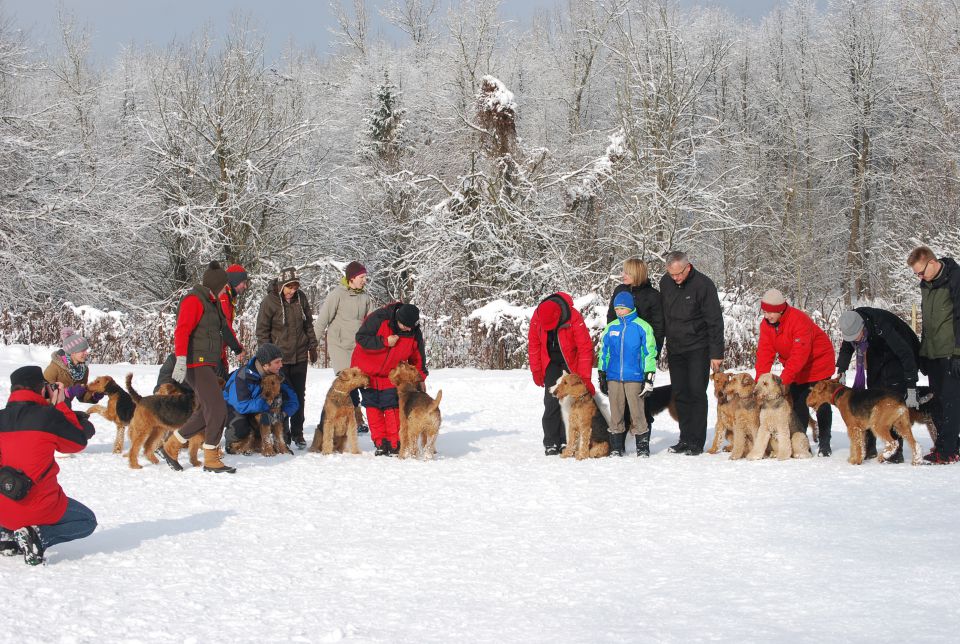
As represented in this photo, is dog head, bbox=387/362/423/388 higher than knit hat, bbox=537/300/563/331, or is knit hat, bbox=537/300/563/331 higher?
knit hat, bbox=537/300/563/331

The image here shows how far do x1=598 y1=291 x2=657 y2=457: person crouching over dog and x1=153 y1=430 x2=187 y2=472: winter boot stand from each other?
4278 mm

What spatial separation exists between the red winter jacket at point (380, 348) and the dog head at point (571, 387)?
1.49 metres

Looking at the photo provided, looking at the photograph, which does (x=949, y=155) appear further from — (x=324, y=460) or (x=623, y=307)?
(x=324, y=460)

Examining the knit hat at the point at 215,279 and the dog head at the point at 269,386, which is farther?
the dog head at the point at 269,386

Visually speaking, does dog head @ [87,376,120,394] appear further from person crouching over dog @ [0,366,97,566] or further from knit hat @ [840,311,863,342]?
knit hat @ [840,311,863,342]

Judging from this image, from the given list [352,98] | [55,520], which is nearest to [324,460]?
[55,520]

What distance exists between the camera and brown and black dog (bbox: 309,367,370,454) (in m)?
8.79

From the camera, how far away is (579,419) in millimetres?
8516

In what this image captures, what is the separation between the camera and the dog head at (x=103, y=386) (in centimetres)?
895

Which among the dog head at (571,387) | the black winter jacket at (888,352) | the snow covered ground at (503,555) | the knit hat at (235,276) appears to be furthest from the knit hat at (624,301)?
the knit hat at (235,276)

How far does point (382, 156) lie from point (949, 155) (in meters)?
19.8

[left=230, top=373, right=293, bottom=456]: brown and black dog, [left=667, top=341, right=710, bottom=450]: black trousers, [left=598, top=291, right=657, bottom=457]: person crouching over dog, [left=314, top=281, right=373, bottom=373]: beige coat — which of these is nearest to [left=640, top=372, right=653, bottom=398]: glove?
[left=598, top=291, right=657, bottom=457]: person crouching over dog

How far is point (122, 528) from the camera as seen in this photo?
5762 mm

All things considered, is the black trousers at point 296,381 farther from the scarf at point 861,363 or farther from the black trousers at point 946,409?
the black trousers at point 946,409
